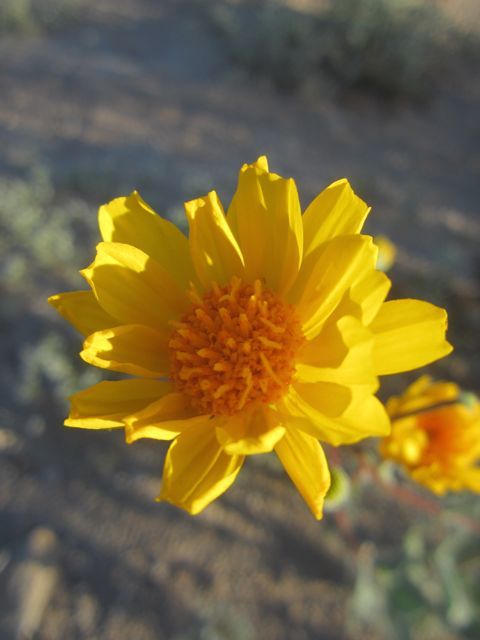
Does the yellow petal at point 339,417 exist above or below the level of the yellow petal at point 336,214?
below

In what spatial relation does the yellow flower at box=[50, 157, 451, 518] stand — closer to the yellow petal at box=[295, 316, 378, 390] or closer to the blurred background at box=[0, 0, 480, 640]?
the yellow petal at box=[295, 316, 378, 390]

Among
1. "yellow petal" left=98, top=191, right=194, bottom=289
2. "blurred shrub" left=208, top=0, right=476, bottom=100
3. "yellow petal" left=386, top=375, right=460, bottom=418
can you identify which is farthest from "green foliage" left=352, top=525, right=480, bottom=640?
"blurred shrub" left=208, top=0, right=476, bottom=100

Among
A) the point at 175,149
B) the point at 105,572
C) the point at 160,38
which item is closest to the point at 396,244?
the point at 175,149

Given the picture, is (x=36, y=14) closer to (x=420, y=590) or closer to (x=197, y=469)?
(x=197, y=469)

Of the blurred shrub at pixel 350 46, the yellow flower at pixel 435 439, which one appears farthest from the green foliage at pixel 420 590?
the blurred shrub at pixel 350 46

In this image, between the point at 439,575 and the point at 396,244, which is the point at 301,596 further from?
the point at 396,244

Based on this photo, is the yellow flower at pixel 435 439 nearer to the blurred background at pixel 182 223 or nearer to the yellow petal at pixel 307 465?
the blurred background at pixel 182 223
